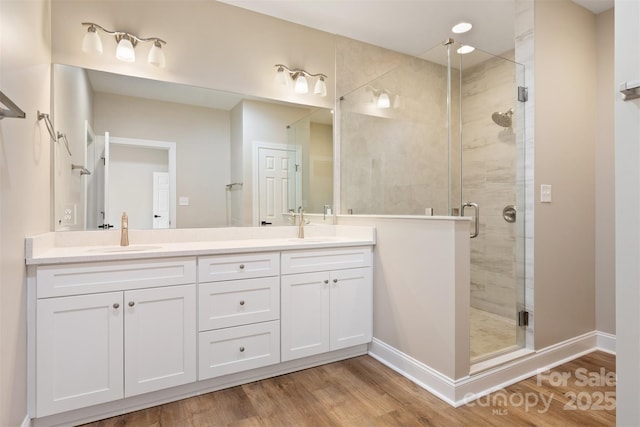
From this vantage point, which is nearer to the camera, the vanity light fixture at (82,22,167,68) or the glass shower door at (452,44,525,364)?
the vanity light fixture at (82,22,167,68)

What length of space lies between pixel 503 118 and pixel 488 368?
6.18 ft

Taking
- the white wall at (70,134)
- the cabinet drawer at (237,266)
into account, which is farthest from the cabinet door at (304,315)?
the white wall at (70,134)

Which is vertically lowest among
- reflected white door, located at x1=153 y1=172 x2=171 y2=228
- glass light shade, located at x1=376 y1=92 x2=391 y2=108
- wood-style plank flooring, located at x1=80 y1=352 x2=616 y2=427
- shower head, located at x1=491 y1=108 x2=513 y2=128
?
wood-style plank flooring, located at x1=80 y1=352 x2=616 y2=427

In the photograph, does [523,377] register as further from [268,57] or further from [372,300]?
[268,57]

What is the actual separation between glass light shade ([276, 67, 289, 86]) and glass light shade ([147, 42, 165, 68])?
835mm

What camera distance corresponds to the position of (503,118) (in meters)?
2.66

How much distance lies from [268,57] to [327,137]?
2.58 feet

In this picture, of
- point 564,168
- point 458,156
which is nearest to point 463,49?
point 458,156

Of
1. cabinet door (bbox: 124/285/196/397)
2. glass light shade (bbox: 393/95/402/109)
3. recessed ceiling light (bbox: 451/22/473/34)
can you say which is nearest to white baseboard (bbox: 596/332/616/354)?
glass light shade (bbox: 393/95/402/109)

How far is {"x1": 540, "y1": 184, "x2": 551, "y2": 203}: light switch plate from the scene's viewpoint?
2.22 metres

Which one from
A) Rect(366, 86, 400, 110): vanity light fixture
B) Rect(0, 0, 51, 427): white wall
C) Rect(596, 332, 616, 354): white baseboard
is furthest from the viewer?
Rect(366, 86, 400, 110): vanity light fixture

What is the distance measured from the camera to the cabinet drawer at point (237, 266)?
1844 millimetres

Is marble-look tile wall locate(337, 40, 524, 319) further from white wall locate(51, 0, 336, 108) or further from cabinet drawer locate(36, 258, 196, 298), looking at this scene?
cabinet drawer locate(36, 258, 196, 298)

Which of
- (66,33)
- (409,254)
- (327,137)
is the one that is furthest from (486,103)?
(66,33)
